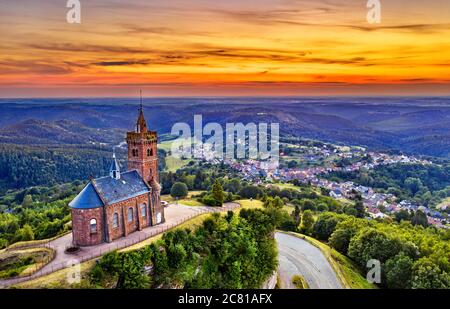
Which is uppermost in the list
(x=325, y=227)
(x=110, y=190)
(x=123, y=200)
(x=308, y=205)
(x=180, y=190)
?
(x=110, y=190)

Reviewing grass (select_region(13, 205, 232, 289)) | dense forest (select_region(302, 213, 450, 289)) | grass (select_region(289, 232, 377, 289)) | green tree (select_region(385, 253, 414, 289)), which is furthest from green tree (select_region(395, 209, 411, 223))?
grass (select_region(13, 205, 232, 289))

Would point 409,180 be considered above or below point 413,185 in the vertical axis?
above

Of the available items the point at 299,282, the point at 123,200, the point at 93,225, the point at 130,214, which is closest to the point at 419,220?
the point at 299,282

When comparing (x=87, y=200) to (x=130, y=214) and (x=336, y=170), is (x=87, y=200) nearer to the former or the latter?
(x=130, y=214)

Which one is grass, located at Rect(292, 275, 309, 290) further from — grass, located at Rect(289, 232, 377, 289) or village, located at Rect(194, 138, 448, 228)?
village, located at Rect(194, 138, 448, 228)

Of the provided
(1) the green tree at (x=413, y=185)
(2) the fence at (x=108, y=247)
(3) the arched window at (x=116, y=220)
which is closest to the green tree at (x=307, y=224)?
(2) the fence at (x=108, y=247)
